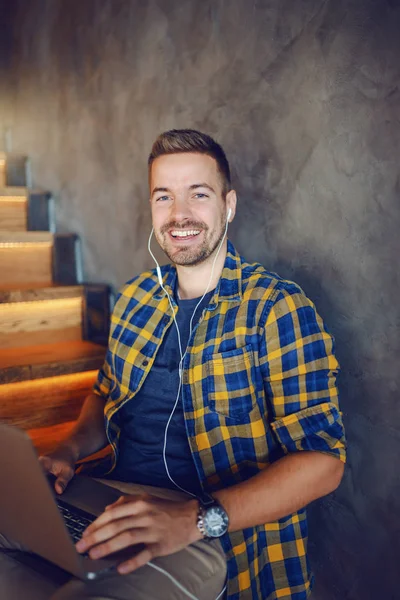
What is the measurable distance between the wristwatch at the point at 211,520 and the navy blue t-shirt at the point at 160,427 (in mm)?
273

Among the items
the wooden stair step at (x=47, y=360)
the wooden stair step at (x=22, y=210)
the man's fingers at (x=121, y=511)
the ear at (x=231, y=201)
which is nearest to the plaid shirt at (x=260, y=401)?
Result: the ear at (x=231, y=201)

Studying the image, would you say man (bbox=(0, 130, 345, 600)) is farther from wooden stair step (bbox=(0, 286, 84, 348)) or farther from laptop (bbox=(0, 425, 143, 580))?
wooden stair step (bbox=(0, 286, 84, 348))

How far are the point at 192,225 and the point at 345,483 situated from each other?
2.54 feet

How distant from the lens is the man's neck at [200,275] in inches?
57.5

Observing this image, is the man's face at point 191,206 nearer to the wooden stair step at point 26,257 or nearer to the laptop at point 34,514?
the laptop at point 34,514

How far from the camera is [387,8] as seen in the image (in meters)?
1.13

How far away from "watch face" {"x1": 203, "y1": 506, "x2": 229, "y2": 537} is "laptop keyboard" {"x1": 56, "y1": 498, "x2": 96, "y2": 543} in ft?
0.77

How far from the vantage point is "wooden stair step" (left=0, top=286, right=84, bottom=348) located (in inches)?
87.7

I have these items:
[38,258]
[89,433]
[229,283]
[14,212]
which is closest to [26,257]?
[38,258]

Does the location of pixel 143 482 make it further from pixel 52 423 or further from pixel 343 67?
pixel 343 67

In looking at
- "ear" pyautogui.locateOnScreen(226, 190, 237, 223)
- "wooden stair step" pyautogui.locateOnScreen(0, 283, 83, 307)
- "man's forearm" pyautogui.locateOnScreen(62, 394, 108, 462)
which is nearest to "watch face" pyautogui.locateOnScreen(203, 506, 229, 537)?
"man's forearm" pyautogui.locateOnScreen(62, 394, 108, 462)

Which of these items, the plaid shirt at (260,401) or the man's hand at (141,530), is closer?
the man's hand at (141,530)

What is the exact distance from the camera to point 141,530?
93cm

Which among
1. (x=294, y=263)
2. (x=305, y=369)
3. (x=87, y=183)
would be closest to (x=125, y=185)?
(x=87, y=183)
